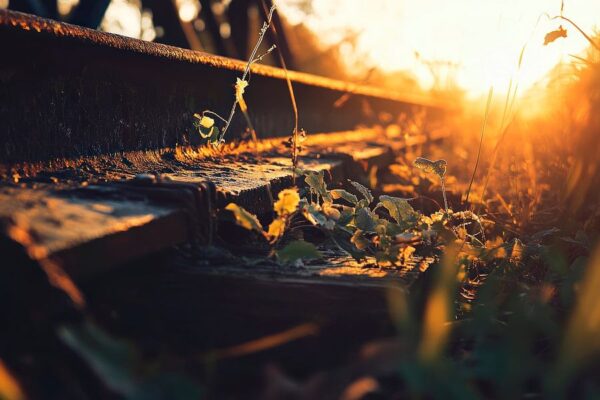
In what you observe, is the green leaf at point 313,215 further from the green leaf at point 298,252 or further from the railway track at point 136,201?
the green leaf at point 298,252

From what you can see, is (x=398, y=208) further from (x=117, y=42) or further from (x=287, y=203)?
(x=117, y=42)

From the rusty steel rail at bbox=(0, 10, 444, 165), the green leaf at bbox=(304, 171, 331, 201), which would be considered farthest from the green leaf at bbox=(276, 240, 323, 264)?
the rusty steel rail at bbox=(0, 10, 444, 165)

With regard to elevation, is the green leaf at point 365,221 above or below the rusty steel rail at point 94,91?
below

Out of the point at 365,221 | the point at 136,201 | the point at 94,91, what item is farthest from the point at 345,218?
the point at 94,91

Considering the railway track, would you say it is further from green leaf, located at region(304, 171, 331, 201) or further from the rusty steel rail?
green leaf, located at region(304, 171, 331, 201)

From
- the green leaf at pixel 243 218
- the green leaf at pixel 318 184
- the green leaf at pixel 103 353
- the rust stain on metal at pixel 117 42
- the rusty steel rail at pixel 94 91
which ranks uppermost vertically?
the rust stain on metal at pixel 117 42

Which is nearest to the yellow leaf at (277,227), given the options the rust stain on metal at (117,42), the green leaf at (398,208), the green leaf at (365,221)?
the green leaf at (365,221)

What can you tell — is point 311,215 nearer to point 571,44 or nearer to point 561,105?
point 571,44
